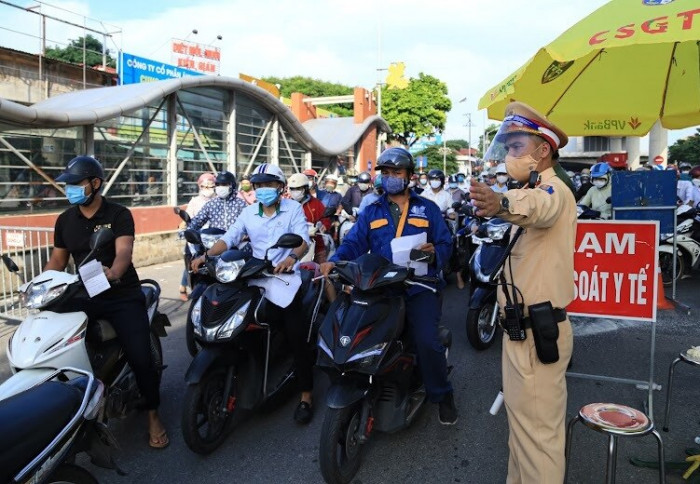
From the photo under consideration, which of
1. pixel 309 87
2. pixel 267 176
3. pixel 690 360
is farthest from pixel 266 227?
pixel 309 87

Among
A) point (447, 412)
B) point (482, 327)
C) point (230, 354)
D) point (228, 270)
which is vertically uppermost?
point (228, 270)

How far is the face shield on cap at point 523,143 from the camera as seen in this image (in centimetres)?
232

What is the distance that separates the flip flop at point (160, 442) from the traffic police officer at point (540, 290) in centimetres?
224

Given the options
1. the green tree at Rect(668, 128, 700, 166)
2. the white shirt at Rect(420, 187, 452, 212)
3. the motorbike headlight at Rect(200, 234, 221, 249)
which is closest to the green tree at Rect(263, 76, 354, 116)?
the green tree at Rect(668, 128, 700, 166)

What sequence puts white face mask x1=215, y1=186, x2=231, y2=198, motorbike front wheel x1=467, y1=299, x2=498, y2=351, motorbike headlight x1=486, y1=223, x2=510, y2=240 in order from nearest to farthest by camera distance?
motorbike front wheel x1=467, y1=299, x2=498, y2=351 → motorbike headlight x1=486, y1=223, x2=510, y2=240 → white face mask x1=215, y1=186, x2=231, y2=198

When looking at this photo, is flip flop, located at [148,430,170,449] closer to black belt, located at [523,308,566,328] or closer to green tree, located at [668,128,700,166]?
black belt, located at [523,308,566,328]

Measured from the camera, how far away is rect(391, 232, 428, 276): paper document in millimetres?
3439

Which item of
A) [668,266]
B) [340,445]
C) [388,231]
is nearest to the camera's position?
[340,445]

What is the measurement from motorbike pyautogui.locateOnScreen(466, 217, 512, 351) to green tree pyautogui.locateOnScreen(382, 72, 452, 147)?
38.2 meters

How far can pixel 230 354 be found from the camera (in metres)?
3.37

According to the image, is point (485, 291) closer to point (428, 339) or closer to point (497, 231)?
point (497, 231)

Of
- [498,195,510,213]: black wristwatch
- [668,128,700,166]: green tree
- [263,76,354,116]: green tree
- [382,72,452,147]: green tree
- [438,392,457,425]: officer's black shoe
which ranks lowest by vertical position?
[438,392,457,425]: officer's black shoe

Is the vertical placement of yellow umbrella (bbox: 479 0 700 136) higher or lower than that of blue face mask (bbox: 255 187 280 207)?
higher

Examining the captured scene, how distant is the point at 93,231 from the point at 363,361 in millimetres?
1923
